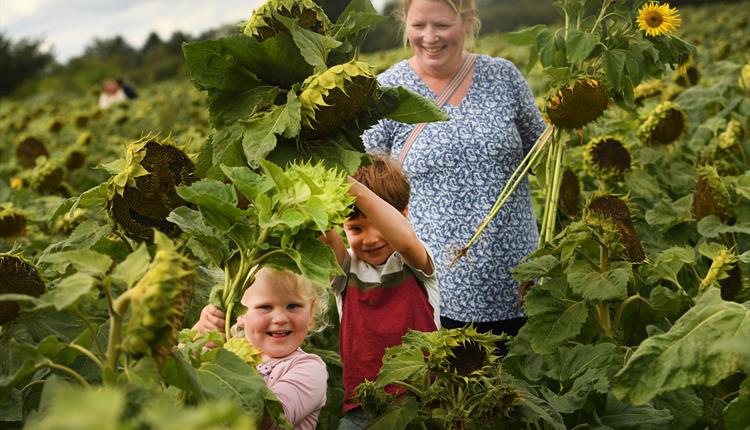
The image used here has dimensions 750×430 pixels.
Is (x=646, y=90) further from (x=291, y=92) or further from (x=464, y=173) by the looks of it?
(x=291, y=92)

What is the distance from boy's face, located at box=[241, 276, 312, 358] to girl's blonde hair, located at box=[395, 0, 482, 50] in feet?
4.85

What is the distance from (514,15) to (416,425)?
35.8 metres

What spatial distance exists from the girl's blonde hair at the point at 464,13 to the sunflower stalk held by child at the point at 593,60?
25 cm

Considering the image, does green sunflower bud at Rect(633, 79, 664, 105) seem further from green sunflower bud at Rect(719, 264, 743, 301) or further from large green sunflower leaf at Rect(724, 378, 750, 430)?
large green sunflower leaf at Rect(724, 378, 750, 430)

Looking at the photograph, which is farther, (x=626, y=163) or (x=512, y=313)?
(x=626, y=163)

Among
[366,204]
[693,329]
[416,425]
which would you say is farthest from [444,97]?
[693,329]

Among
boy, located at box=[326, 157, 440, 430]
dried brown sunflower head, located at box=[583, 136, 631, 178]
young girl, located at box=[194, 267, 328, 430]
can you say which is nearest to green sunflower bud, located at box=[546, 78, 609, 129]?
boy, located at box=[326, 157, 440, 430]

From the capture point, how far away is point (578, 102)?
2.79 metres

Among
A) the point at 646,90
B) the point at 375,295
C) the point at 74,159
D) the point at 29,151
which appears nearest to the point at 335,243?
the point at 375,295

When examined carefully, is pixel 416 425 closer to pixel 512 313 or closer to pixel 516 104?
pixel 512 313

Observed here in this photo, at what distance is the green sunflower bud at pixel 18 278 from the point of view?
179 cm

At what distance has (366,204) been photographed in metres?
2.18

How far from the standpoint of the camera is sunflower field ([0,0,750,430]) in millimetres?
1277

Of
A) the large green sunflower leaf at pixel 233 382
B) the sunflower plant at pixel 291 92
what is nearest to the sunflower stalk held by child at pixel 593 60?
the sunflower plant at pixel 291 92
